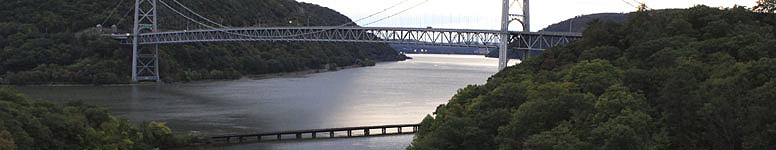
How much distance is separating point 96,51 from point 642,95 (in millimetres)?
40859

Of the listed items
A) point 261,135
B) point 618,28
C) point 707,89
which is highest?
point 618,28

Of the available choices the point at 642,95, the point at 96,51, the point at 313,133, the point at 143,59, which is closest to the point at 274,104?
the point at 313,133

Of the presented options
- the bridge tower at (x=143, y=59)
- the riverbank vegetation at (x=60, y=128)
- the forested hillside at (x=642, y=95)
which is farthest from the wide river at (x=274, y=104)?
the forested hillside at (x=642, y=95)

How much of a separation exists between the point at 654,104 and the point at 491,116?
3419mm

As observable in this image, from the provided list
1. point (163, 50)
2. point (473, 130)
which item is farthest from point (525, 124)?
point (163, 50)

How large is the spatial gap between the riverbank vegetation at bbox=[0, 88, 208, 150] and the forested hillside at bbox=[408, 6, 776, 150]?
23.9ft

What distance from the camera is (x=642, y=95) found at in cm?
1677

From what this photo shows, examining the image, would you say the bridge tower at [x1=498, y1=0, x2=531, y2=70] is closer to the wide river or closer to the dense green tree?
the wide river

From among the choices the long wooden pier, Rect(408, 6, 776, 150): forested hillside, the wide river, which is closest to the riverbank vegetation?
the long wooden pier

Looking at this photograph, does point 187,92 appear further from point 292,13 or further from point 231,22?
point 292,13

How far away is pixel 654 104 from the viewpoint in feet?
56.2

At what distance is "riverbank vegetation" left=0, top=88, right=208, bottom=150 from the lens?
15909 millimetres

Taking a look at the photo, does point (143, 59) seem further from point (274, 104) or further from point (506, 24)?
point (506, 24)

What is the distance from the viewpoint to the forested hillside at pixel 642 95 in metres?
14.5
